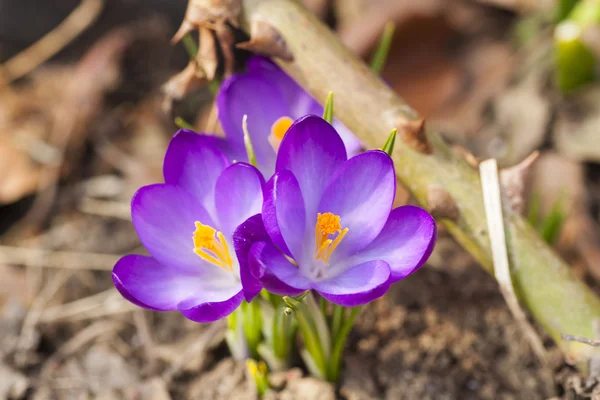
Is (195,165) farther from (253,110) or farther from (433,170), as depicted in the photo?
(433,170)

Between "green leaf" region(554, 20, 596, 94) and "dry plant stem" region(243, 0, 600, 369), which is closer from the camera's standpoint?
"dry plant stem" region(243, 0, 600, 369)

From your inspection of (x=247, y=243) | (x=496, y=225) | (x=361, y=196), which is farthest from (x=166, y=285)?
(x=496, y=225)

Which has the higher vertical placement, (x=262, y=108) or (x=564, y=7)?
(x=564, y=7)

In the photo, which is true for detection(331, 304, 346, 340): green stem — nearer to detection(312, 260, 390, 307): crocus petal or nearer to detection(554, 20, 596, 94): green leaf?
detection(312, 260, 390, 307): crocus petal

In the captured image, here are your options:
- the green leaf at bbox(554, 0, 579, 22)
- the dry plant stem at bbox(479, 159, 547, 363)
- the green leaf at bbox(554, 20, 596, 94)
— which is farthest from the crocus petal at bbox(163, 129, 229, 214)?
the green leaf at bbox(554, 0, 579, 22)

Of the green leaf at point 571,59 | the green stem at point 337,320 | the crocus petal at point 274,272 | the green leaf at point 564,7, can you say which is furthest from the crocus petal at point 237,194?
the green leaf at point 564,7

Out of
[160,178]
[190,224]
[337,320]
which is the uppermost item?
[190,224]
